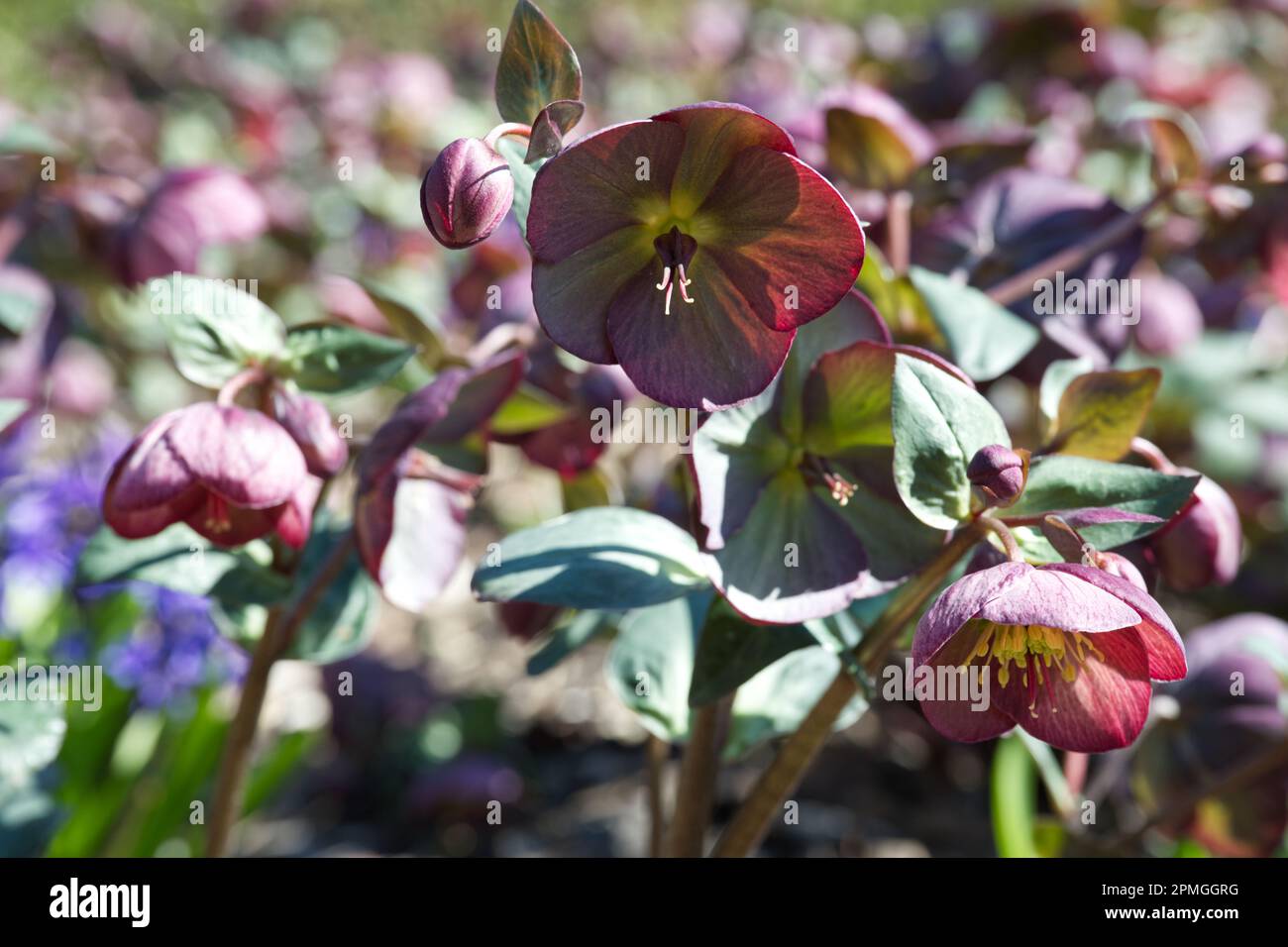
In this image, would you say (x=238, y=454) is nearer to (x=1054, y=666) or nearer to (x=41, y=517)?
(x=1054, y=666)

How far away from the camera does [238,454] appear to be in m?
0.60

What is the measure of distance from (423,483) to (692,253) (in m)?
0.28

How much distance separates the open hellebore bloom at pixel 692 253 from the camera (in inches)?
20.4

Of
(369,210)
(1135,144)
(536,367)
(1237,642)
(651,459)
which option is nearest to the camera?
(536,367)

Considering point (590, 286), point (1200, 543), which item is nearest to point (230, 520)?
point (590, 286)

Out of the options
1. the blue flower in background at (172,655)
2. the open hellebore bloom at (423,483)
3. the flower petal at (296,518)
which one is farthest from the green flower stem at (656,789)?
the blue flower in background at (172,655)

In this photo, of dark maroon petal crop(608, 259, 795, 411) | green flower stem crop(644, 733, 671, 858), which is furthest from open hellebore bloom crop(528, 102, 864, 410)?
green flower stem crop(644, 733, 671, 858)

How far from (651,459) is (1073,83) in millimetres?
831

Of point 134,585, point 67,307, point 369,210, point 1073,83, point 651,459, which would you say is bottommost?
point 134,585

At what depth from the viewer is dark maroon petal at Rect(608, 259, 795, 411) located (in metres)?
0.54

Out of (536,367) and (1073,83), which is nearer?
(536,367)
